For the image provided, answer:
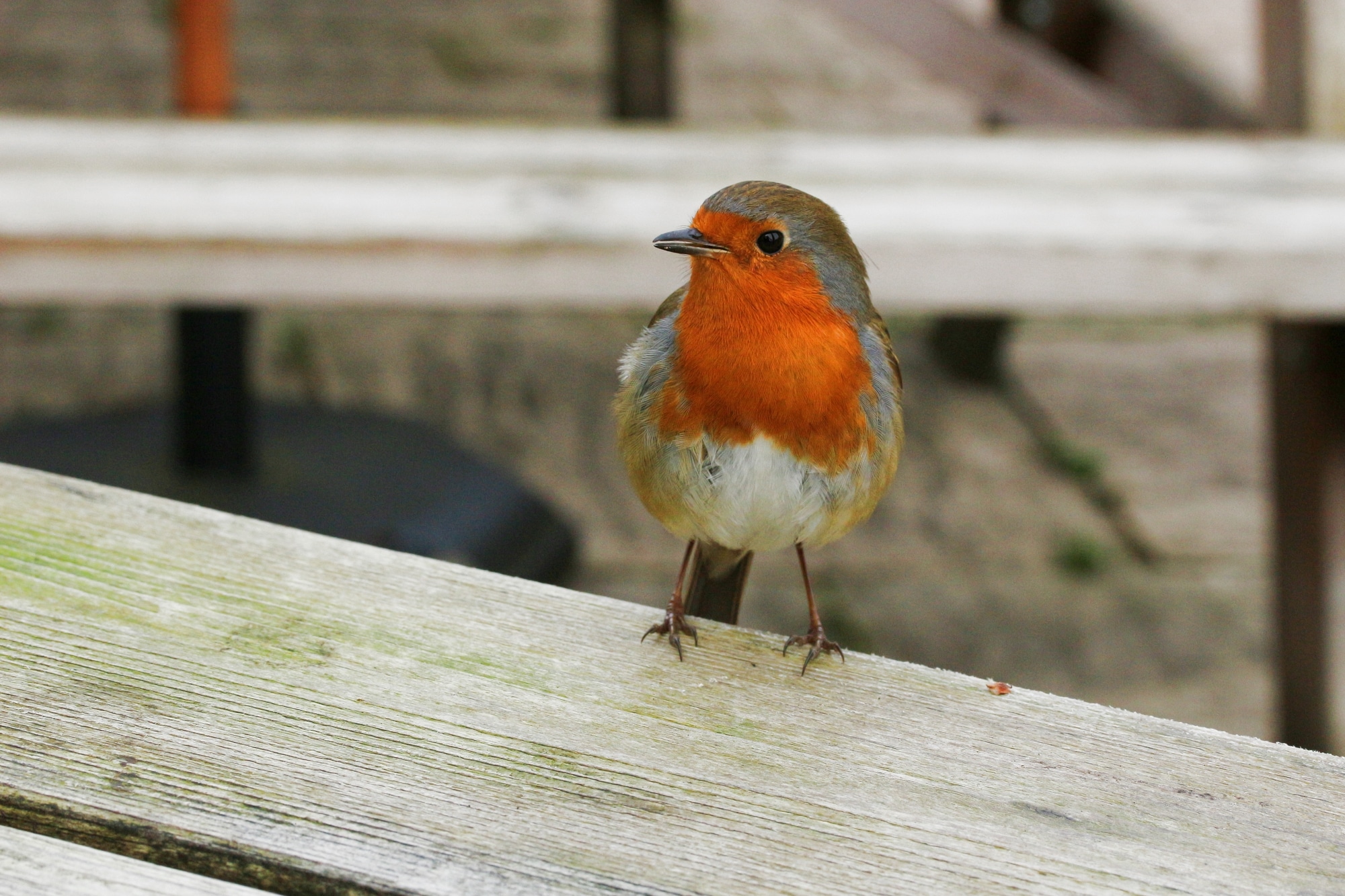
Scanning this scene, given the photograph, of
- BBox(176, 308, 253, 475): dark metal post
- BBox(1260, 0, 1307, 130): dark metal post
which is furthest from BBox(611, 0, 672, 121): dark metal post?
BBox(1260, 0, 1307, 130): dark metal post

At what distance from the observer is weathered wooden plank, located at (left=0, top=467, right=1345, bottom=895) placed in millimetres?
988

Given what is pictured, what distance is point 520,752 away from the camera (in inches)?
43.9

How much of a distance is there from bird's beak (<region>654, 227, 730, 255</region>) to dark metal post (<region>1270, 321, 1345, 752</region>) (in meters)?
1.88

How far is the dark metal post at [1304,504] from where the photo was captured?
307 cm

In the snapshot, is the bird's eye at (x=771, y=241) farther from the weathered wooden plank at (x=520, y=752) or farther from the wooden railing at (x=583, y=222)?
the wooden railing at (x=583, y=222)

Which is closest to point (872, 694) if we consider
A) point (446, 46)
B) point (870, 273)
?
point (870, 273)

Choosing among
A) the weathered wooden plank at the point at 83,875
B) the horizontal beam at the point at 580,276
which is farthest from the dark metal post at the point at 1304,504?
the weathered wooden plank at the point at 83,875

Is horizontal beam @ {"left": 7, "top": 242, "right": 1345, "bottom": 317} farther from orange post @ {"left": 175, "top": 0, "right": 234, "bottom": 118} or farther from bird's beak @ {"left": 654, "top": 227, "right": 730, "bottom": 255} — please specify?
orange post @ {"left": 175, "top": 0, "right": 234, "bottom": 118}

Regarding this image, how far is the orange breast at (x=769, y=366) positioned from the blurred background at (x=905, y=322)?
2.78 feet

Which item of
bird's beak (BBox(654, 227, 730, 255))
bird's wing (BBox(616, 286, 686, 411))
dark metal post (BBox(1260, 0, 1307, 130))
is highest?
dark metal post (BBox(1260, 0, 1307, 130))

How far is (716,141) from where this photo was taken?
3084 millimetres

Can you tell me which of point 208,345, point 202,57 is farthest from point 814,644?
point 202,57

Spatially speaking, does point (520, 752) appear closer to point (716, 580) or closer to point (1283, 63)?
point (716, 580)

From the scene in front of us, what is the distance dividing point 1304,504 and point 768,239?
202 cm
